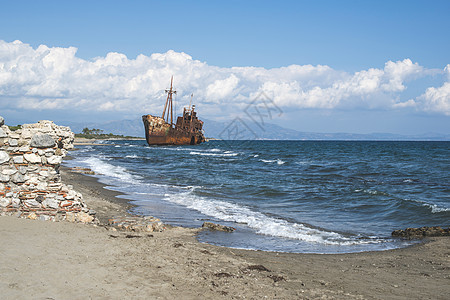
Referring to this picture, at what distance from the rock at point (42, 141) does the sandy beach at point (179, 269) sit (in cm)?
166

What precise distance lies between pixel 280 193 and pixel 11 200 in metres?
12.4

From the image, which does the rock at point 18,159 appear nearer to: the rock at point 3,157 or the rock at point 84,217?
the rock at point 3,157

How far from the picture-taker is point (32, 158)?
8.33m

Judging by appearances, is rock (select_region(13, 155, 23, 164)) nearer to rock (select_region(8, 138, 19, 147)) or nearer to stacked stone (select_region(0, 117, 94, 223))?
stacked stone (select_region(0, 117, 94, 223))

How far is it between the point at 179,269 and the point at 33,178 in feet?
14.5

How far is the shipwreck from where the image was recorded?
71875 millimetres

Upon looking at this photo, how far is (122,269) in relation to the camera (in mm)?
5641

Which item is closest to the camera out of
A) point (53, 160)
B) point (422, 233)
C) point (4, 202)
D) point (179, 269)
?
point (179, 269)

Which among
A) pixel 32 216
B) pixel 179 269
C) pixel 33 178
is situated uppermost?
pixel 33 178

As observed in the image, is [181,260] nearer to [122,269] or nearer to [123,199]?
[122,269]

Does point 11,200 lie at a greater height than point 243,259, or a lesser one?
greater

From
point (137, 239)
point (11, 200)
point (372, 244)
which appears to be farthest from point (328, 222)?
point (11, 200)

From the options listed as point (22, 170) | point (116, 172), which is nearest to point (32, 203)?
point (22, 170)

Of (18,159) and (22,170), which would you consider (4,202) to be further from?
(18,159)
